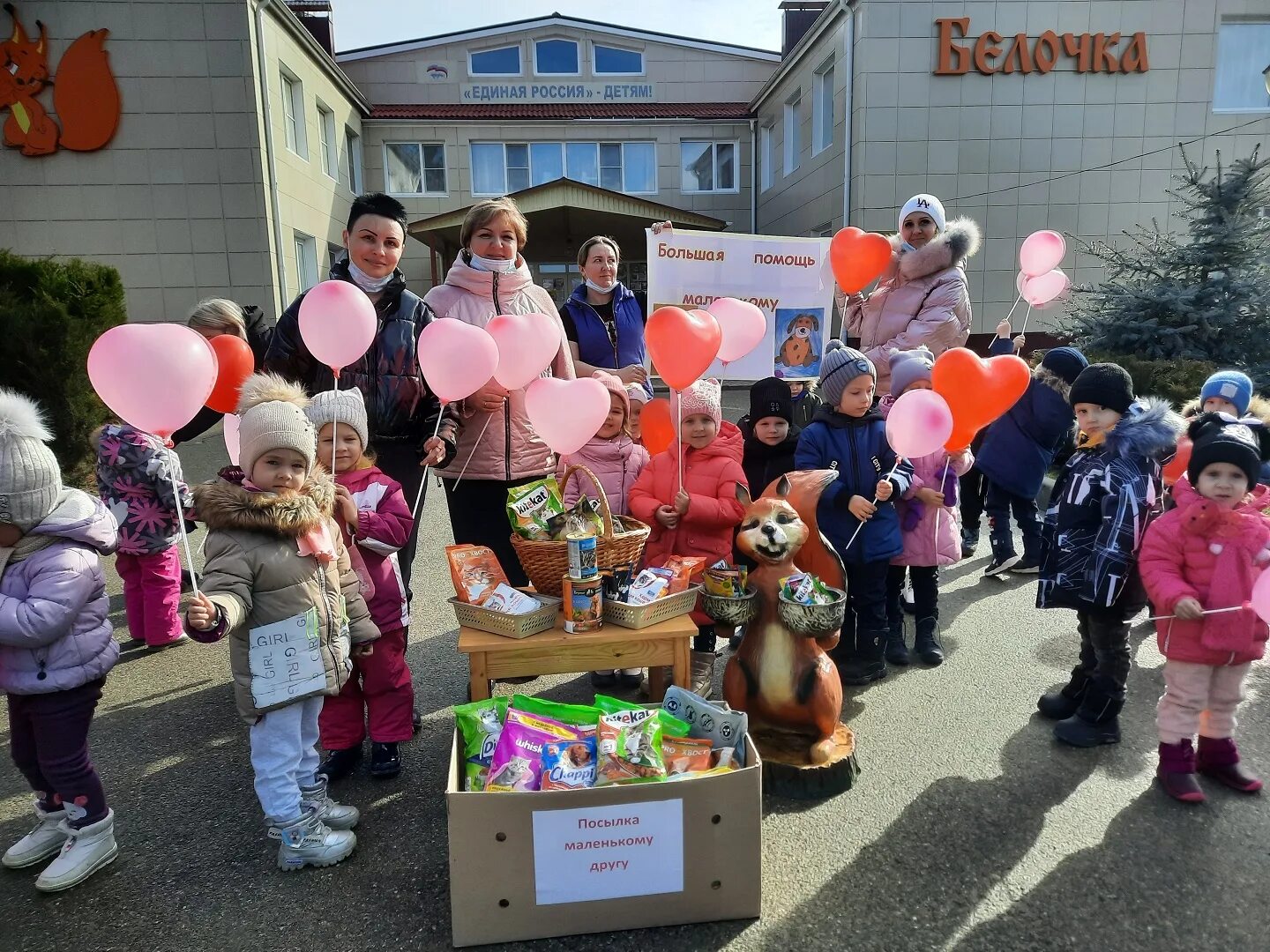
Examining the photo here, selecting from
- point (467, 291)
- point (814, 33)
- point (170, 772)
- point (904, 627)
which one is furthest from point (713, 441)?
point (814, 33)

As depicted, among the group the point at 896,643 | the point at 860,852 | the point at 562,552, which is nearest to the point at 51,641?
the point at 562,552

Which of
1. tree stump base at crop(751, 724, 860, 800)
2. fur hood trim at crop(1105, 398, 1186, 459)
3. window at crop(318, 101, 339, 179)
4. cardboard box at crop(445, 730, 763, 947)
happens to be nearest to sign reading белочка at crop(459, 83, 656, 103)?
window at crop(318, 101, 339, 179)

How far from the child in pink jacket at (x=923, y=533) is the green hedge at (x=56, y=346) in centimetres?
797

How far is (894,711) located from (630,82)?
1804 cm

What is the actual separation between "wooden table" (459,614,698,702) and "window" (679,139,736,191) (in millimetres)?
16463

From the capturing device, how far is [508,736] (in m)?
2.12

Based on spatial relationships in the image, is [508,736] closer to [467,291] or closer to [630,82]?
[467,291]

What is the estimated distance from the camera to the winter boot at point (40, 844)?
7.61 ft

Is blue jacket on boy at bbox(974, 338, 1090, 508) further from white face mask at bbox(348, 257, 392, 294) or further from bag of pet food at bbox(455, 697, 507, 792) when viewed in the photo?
bag of pet food at bbox(455, 697, 507, 792)

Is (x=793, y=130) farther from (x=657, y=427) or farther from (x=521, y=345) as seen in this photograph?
(x=521, y=345)

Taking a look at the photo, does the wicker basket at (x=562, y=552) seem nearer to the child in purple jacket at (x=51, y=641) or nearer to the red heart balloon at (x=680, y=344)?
the red heart balloon at (x=680, y=344)

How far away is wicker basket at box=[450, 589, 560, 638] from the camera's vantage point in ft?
8.20

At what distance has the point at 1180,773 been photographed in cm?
259

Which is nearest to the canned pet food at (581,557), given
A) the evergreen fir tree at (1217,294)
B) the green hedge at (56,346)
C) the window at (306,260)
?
the evergreen fir tree at (1217,294)
